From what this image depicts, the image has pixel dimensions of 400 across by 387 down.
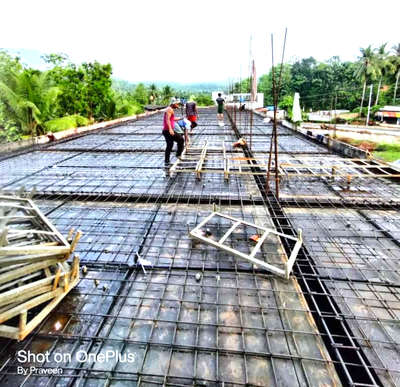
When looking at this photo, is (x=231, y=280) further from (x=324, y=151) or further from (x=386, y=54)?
(x=386, y=54)

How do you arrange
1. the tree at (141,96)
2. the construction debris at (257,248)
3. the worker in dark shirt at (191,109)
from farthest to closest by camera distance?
1. the tree at (141,96)
2. the worker in dark shirt at (191,109)
3. the construction debris at (257,248)

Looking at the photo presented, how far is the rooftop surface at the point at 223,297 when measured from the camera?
150 cm

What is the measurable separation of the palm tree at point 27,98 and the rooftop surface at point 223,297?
20.3 ft

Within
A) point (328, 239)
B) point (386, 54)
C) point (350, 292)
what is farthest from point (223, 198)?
point (386, 54)

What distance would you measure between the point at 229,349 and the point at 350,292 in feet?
3.70

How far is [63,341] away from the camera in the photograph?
1654mm

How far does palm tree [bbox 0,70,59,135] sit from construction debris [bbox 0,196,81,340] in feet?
25.4

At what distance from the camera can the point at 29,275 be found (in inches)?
69.4

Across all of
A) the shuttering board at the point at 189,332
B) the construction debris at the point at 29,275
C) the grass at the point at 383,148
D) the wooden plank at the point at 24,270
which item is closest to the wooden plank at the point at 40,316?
the construction debris at the point at 29,275

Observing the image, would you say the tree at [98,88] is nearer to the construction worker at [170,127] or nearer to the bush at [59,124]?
the bush at [59,124]

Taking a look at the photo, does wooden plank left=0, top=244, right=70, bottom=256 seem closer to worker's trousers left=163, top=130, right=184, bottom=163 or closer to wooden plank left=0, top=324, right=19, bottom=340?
wooden plank left=0, top=324, right=19, bottom=340

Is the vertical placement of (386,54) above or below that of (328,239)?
above

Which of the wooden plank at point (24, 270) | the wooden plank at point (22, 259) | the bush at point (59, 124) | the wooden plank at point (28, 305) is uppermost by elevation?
the bush at point (59, 124)

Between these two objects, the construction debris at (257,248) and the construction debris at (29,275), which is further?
the construction debris at (257,248)
